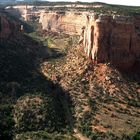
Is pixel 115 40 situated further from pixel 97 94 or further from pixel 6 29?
pixel 6 29

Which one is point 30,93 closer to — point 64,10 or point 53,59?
point 53,59

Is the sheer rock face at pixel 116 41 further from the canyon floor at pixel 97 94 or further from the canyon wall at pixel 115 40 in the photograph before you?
the canyon floor at pixel 97 94

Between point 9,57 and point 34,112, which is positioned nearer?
point 34,112

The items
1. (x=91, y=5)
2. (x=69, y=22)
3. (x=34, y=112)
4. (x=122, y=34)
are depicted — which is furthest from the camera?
(x=91, y=5)

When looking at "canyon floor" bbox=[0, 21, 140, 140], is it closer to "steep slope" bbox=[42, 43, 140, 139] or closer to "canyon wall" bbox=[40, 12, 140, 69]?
"steep slope" bbox=[42, 43, 140, 139]

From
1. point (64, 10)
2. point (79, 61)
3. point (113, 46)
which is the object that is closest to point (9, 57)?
point (79, 61)

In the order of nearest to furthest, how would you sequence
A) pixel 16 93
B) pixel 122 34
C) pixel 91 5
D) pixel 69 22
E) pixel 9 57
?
pixel 16 93 < pixel 122 34 < pixel 9 57 < pixel 69 22 < pixel 91 5

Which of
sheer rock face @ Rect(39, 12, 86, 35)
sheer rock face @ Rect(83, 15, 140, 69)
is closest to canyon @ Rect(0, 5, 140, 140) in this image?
sheer rock face @ Rect(83, 15, 140, 69)

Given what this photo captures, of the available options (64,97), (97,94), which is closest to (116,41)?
(97,94)
